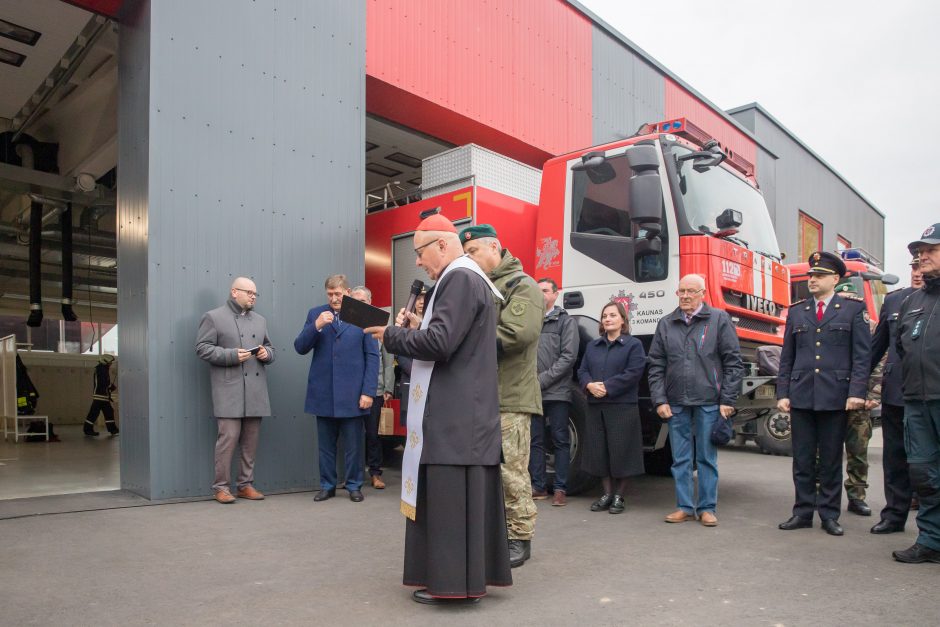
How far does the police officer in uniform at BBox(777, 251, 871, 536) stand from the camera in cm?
484

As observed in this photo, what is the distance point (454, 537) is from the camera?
10.5ft

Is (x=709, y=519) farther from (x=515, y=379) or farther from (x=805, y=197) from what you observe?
(x=805, y=197)

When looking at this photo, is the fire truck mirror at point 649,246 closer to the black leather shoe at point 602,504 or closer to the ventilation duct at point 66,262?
the black leather shoe at point 602,504

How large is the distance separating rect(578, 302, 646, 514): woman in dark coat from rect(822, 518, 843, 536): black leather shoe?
1270mm

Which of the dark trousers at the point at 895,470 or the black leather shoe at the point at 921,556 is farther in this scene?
the dark trousers at the point at 895,470

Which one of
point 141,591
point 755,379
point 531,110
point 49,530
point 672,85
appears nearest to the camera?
point 141,591

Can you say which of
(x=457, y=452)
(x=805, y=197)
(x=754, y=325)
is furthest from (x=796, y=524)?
(x=805, y=197)

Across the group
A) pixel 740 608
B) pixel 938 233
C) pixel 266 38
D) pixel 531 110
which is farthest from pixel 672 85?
pixel 740 608

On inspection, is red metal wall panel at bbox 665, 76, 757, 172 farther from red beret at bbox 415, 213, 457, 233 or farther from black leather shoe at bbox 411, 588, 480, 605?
black leather shoe at bbox 411, 588, 480, 605

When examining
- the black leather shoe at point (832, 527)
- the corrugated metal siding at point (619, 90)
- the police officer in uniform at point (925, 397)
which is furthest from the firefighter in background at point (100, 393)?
the police officer in uniform at point (925, 397)

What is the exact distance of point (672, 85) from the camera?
12.7 m

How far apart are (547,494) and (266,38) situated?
182 inches

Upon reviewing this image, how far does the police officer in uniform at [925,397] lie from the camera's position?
157 inches

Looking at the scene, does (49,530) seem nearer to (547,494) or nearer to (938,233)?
(547,494)
